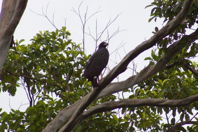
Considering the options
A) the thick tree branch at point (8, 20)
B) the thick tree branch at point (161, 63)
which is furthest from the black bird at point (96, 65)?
the thick tree branch at point (8, 20)

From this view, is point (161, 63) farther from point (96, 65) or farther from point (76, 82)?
point (76, 82)

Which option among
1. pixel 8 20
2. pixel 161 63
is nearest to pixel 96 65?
pixel 161 63

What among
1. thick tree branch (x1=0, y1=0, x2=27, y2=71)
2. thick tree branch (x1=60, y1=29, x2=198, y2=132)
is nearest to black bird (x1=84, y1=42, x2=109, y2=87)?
thick tree branch (x1=60, y1=29, x2=198, y2=132)

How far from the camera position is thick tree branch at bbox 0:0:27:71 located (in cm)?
438

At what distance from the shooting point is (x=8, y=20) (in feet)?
15.5

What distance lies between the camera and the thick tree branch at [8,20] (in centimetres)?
438

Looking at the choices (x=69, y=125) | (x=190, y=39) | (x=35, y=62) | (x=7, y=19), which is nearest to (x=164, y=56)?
(x=190, y=39)

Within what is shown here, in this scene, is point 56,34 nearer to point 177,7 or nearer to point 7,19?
point 7,19

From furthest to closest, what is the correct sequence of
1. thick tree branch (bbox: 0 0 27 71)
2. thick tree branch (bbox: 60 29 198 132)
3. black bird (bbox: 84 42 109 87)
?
black bird (bbox: 84 42 109 87), thick tree branch (bbox: 60 29 198 132), thick tree branch (bbox: 0 0 27 71)

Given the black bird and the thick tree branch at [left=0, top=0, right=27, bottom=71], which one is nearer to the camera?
the thick tree branch at [left=0, top=0, right=27, bottom=71]

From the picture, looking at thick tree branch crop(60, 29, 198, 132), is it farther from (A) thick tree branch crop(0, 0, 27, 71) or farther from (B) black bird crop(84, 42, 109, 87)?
(A) thick tree branch crop(0, 0, 27, 71)

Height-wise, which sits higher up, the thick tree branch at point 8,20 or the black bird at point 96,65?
the thick tree branch at point 8,20

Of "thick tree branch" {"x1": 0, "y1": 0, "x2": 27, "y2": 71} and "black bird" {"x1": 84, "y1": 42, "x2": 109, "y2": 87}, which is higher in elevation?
"thick tree branch" {"x1": 0, "y1": 0, "x2": 27, "y2": 71}

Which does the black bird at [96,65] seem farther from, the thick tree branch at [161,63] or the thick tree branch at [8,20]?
the thick tree branch at [8,20]
